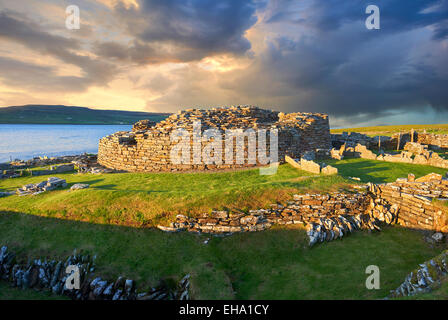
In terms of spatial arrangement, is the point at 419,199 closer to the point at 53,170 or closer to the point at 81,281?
the point at 81,281

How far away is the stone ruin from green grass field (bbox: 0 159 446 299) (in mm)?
5169

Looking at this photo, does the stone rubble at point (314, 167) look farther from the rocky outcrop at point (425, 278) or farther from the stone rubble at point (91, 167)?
the stone rubble at point (91, 167)

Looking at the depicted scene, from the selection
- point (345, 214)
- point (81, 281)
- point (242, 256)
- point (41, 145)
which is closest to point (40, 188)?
point (81, 281)

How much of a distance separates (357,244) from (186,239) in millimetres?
7292

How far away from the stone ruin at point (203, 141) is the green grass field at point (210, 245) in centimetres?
517

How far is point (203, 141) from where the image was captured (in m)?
17.5

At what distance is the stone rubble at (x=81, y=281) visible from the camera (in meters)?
7.68

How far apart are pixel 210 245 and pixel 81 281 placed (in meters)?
5.10

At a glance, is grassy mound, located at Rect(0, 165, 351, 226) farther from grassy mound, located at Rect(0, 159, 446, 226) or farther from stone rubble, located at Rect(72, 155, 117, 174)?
stone rubble, located at Rect(72, 155, 117, 174)

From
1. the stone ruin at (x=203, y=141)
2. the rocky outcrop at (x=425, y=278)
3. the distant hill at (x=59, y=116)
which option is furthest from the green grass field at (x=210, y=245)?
the distant hill at (x=59, y=116)

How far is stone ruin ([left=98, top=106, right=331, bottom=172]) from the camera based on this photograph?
18.0 metres

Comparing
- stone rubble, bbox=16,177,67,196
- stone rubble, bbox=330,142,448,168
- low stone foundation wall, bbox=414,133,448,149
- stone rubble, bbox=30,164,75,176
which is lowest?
stone rubble, bbox=16,177,67,196

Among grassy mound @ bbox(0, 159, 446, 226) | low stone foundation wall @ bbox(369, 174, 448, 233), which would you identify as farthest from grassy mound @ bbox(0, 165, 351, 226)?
low stone foundation wall @ bbox(369, 174, 448, 233)
